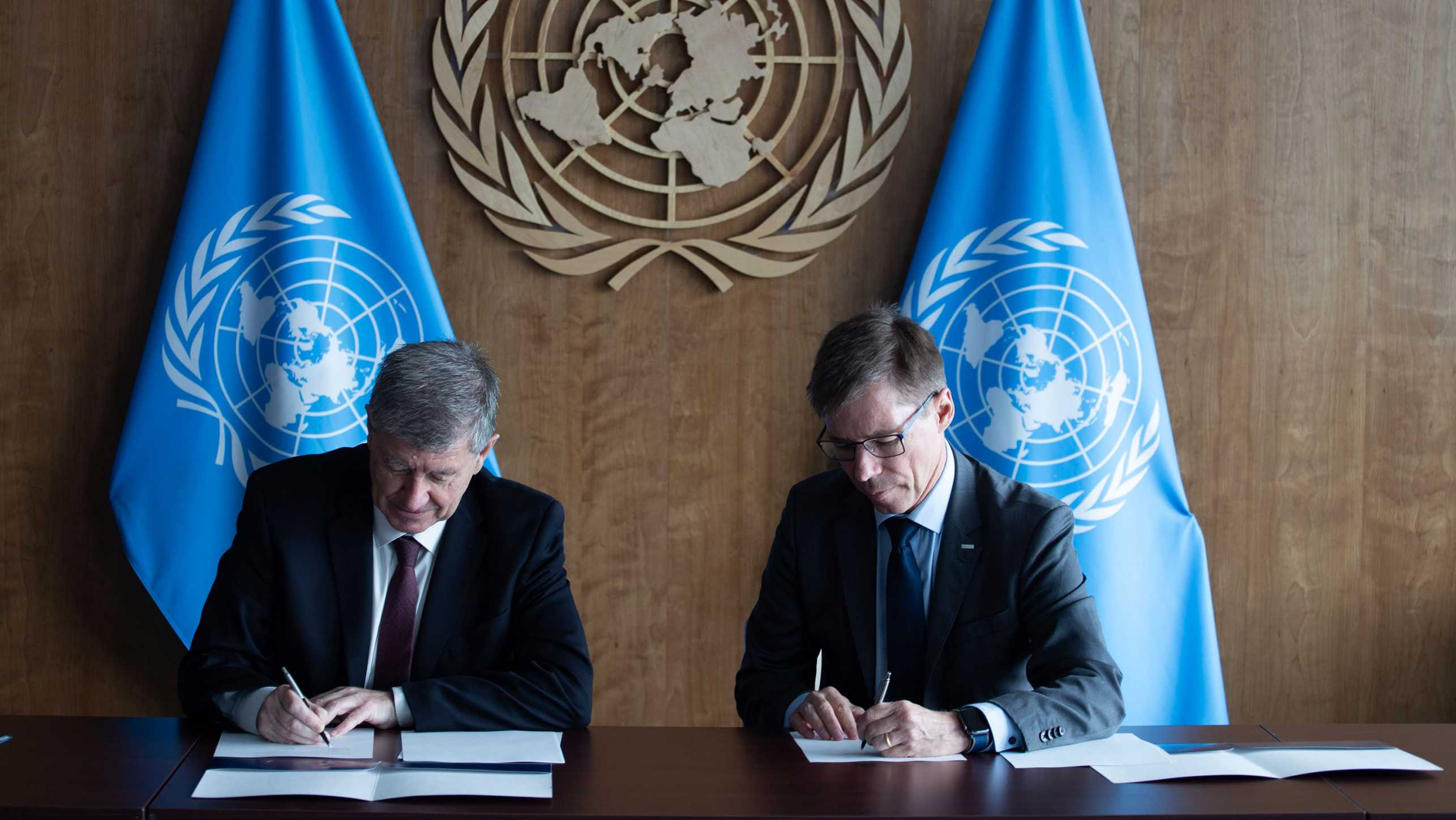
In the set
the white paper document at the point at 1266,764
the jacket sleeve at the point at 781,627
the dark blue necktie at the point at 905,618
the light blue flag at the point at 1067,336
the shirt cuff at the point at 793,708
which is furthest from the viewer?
the light blue flag at the point at 1067,336

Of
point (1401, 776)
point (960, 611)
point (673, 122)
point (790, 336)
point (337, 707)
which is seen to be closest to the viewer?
point (1401, 776)

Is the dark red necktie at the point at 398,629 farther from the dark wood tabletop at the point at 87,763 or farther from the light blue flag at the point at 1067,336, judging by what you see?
the light blue flag at the point at 1067,336

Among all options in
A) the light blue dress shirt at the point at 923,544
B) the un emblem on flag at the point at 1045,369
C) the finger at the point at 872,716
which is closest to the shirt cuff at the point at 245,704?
the finger at the point at 872,716

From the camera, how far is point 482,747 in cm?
192

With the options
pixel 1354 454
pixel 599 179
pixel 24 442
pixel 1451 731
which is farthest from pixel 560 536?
pixel 1354 454

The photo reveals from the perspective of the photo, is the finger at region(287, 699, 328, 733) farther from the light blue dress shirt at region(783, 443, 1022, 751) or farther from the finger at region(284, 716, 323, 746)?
the light blue dress shirt at region(783, 443, 1022, 751)

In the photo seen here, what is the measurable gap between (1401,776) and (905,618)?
0.84m

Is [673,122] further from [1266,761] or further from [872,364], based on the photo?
[1266,761]

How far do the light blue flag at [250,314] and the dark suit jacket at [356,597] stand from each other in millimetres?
866

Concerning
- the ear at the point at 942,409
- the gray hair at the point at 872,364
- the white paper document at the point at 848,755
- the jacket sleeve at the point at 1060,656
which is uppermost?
the gray hair at the point at 872,364

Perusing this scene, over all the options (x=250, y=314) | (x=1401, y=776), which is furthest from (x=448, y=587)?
(x=1401, y=776)

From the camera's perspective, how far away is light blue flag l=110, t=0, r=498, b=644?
123 inches

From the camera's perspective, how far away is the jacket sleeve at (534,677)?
2.03 meters

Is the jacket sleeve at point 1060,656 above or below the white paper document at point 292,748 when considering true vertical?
above
